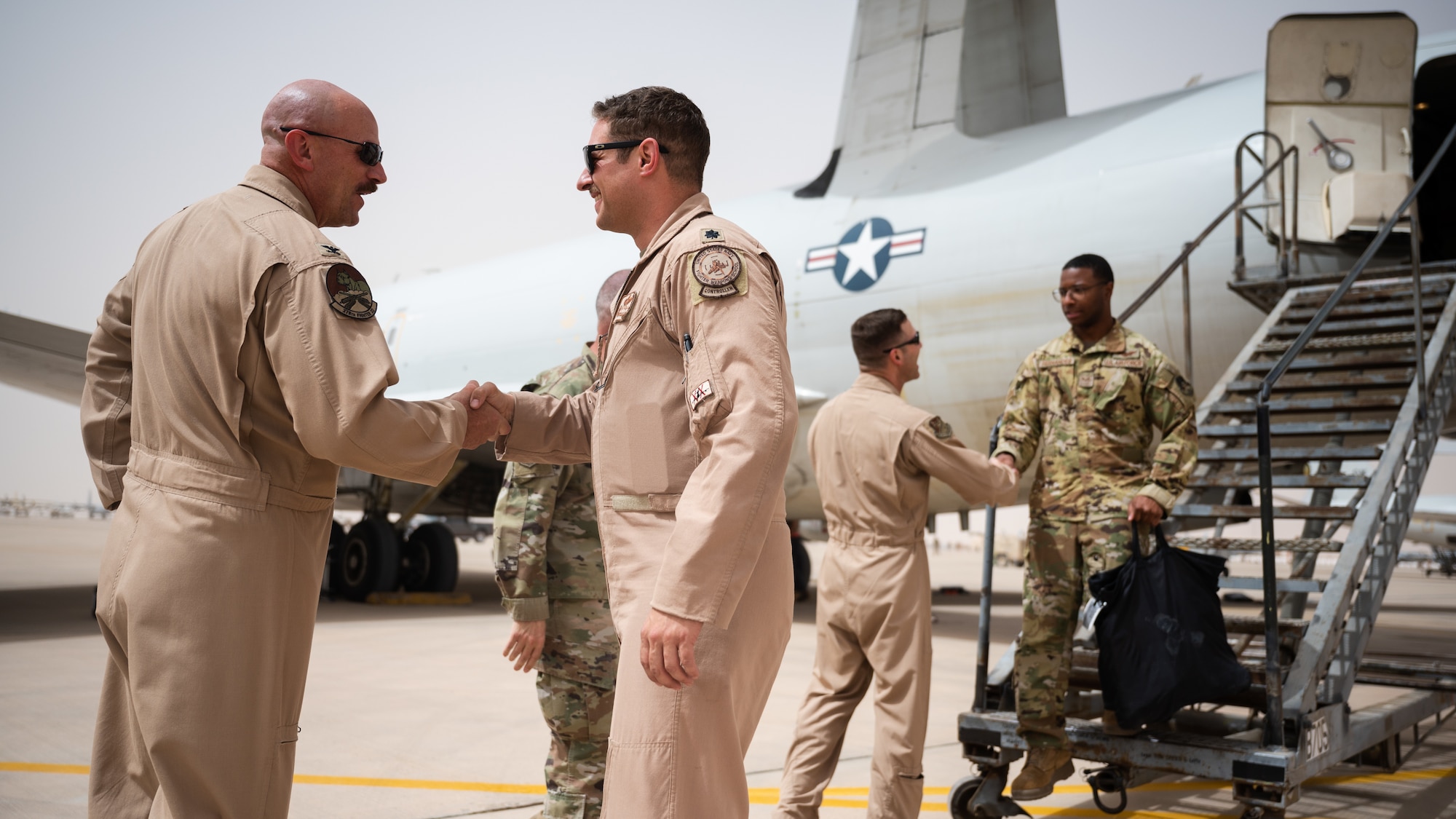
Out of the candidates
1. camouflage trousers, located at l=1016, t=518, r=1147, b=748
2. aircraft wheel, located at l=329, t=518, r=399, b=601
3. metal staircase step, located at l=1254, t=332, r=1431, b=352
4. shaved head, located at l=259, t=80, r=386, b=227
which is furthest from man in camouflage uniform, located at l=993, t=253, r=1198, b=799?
aircraft wheel, located at l=329, t=518, r=399, b=601

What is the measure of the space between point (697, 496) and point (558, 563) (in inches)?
63.5

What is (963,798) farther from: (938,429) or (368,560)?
(368,560)

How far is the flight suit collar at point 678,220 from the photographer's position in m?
2.14

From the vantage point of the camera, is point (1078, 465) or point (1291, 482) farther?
point (1291, 482)

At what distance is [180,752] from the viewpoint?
1.91 metres

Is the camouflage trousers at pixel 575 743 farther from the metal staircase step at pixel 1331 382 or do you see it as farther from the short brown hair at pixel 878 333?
the metal staircase step at pixel 1331 382

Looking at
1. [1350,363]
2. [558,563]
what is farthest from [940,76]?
[558,563]

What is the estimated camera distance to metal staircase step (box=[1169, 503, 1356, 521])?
4352mm

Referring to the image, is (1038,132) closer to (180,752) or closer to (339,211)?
(339,211)

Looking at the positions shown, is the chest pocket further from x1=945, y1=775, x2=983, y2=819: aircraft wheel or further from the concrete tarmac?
x1=945, y1=775, x2=983, y2=819: aircraft wheel

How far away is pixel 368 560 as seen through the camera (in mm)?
12461

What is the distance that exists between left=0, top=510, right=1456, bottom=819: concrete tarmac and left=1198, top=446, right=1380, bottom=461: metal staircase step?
1400 mm

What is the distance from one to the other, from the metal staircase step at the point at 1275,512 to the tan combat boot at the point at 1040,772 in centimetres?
115

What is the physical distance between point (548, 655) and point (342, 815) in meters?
1.18
